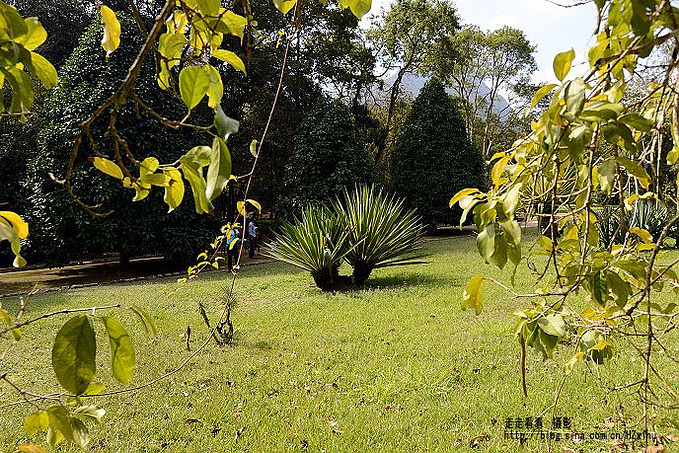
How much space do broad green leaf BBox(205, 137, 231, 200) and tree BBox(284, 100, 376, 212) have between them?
40.9ft

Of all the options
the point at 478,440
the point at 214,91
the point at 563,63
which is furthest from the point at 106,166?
the point at 478,440

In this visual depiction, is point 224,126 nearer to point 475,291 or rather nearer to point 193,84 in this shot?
point 193,84

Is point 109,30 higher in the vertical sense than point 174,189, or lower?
higher

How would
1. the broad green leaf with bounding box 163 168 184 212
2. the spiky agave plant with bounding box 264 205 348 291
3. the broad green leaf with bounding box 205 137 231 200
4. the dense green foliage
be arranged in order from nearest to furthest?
1. the broad green leaf with bounding box 205 137 231 200
2. the broad green leaf with bounding box 163 168 184 212
3. the spiky agave plant with bounding box 264 205 348 291
4. the dense green foliage

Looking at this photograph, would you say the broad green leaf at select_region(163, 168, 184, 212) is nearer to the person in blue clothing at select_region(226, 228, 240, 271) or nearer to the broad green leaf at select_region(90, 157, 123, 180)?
the broad green leaf at select_region(90, 157, 123, 180)

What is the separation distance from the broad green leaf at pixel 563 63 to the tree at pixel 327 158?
12.2 metres

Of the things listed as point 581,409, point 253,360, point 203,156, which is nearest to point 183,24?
point 203,156

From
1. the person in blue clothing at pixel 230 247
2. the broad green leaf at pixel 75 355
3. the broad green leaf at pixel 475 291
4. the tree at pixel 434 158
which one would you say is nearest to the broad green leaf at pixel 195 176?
the broad green leaf at pixel 75 355

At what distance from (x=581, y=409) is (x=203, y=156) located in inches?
114

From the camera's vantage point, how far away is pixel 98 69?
981 cm

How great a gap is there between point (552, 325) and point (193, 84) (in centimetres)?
71

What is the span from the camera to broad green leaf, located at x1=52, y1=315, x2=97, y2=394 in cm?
46

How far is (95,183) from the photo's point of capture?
944cm

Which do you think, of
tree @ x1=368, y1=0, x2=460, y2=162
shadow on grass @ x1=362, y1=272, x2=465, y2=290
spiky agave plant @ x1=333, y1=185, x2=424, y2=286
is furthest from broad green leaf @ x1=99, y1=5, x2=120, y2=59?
tree @ x1=368, y1=0, x2=460, y2=162
